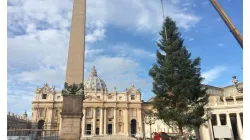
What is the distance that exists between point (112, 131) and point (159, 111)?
197ft

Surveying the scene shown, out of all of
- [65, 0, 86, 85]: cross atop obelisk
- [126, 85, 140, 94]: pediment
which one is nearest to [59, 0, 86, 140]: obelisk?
[65, 0, 86, 85]: cross atop obelisk

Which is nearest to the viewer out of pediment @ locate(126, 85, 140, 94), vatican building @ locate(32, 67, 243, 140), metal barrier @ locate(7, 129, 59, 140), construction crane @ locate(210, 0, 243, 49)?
construction crane @ locate(210, 0, 243, 49)

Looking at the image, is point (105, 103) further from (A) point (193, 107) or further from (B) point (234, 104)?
(A) point (193, 107)

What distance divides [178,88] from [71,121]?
391 inches

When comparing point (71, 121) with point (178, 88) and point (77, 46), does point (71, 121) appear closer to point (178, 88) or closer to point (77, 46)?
point (77, 46)

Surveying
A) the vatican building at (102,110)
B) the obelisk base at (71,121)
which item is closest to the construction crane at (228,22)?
the obelisk base at (71,121)

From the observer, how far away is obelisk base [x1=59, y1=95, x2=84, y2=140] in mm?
11516

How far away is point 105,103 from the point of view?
7806cm

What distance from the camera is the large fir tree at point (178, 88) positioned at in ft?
57.8

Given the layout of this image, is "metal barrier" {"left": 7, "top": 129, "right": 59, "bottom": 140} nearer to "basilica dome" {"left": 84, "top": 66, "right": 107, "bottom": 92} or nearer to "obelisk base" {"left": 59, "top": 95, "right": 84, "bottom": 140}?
"obelisk base" {"left": 59, "top": 95, "right": 84, "bottom": 140}

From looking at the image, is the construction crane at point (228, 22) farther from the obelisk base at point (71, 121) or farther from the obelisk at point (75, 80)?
the obelisk base at point (71, 121)

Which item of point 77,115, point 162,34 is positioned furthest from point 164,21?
point 77,115

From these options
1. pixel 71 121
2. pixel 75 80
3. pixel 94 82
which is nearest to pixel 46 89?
pixel 94 82

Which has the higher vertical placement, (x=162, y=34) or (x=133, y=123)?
(x=162, y=34)
